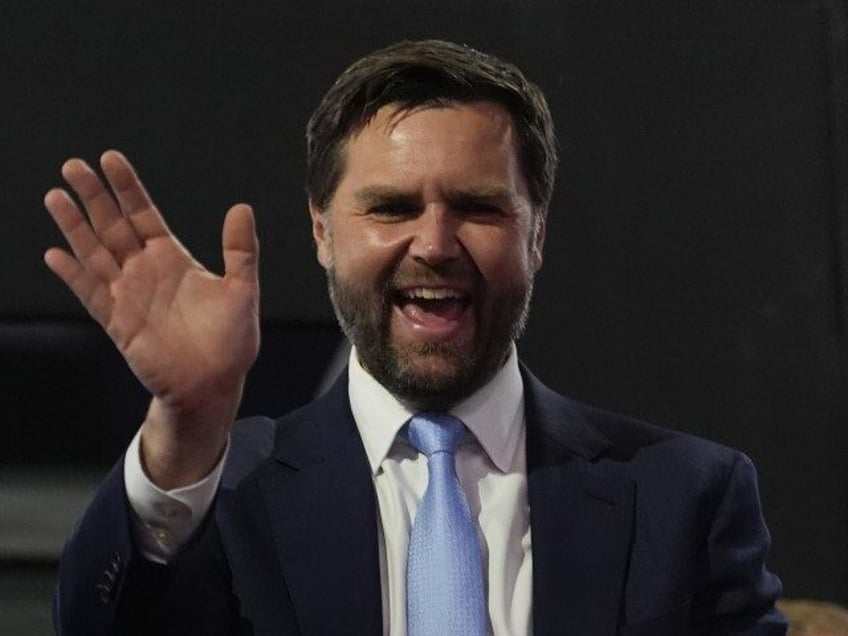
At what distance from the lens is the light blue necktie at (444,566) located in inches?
54.8

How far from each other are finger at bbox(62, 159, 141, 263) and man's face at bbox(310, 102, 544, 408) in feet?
0.86

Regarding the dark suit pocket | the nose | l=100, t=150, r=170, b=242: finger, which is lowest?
the dark suit pocket

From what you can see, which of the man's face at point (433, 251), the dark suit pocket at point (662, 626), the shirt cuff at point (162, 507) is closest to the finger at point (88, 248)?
the shirt cuff at point (162, 507)

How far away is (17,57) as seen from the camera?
249 centimetres

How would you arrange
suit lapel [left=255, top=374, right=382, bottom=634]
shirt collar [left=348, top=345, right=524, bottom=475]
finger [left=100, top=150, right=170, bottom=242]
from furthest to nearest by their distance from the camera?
1. shirt collar [left=348, top=345, right=524, bottom=475]
2. suit lapel [left=255, top=374, right=382, bottom=634]
3. finger [left=100, top=150, right=170, bottom=242]

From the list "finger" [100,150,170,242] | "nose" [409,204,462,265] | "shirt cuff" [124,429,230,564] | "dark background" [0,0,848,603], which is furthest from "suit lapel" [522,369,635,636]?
"dark background" [0,0,848,603]

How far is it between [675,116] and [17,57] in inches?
41.3

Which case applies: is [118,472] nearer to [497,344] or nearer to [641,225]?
[497,344]

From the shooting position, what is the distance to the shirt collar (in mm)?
1504

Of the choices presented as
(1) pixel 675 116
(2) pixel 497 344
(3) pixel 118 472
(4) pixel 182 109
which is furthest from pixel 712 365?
(3) pixel 118 472

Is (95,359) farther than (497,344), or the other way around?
(95,359)

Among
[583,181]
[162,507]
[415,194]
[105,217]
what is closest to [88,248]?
[105,217]

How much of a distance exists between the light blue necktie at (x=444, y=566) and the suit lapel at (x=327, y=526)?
0.04 meters

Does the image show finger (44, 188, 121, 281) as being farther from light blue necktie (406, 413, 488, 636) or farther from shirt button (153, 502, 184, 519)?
light blue necktie (406, 413, 488, 636)
